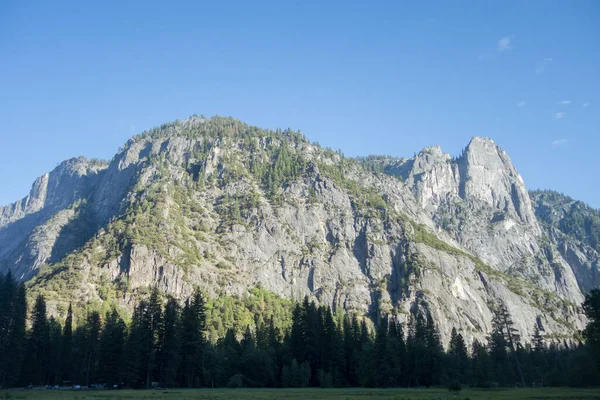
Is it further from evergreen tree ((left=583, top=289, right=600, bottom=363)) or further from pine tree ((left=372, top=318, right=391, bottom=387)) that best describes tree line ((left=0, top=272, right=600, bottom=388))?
evergreen tree ((left=583, top=289, right=600, bottom=363))

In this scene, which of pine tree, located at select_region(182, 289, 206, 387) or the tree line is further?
pine tree, located at select_region(182, 289, 206, 387)

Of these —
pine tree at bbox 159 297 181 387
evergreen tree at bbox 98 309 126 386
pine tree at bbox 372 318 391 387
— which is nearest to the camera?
evergreen tree at bbox 98 309 126 386

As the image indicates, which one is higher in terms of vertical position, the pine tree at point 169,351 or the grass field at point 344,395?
the pine tree at point 169,351

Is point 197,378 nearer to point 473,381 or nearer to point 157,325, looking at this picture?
point 157,325

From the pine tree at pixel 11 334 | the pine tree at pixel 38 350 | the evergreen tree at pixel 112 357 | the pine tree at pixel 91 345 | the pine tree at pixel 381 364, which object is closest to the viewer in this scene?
the pine tree at pixel 11 334

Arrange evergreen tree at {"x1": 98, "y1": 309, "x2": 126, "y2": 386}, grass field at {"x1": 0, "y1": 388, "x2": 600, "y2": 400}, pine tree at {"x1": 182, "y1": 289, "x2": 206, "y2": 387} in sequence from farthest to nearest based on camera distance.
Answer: pine tree at {"x1": 182, "y1": 289, "x2": 206, "y2": 387}
evergreen tree at {"x1": 98, "y1": 309, "x2": 126, "y2": 386}
grass field at {"x1": 0, "y1": 388, "x2": 600, "y2": 400}

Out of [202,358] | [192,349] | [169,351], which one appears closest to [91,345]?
[169,351]

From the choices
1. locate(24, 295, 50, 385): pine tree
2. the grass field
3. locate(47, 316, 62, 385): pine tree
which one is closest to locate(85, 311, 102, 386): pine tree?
locate(47, 316, 62, 385): pine tree

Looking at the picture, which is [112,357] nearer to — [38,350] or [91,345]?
[91,345]

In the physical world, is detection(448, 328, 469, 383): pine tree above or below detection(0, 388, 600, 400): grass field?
above

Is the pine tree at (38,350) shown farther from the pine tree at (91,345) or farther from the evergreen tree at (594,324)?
the evergreen tree at (594,324)

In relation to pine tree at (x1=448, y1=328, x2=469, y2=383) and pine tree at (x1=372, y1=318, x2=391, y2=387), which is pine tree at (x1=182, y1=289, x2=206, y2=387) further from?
pine tree at (x1=448, y1=328, x2=469, y2=383)

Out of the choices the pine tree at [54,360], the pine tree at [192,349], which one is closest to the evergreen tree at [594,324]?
the pine tree at [192,349]

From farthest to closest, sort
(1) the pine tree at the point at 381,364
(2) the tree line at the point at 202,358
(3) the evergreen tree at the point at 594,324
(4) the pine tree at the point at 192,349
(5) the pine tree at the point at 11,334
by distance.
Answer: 1. (1) the pine tree at the point at 381,364
2. (4) the pine tree at the point at 192,349
3. (2) the tree line at the point at 202,358
4. (5) the pine tree at the point at 11,334
5. (3) the evergreen tree at the point at 594,324
